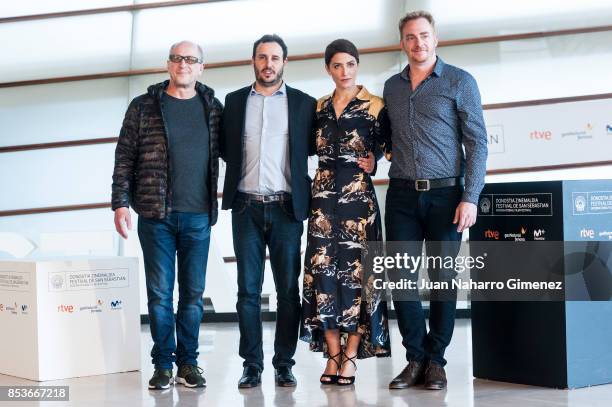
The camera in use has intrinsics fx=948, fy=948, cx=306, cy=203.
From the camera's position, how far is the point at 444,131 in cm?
370

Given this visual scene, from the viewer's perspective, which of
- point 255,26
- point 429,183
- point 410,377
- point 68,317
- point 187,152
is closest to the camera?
point 429,183

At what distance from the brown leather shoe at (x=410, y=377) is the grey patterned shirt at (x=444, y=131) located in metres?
0.71

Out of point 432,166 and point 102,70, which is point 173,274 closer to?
point 432,166

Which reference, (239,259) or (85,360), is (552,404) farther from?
(85,360)

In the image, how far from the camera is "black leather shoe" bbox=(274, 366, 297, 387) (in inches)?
155

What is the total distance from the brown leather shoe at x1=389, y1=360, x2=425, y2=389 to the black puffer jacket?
103 cm

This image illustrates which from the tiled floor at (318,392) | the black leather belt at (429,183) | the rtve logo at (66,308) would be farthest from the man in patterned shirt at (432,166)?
the rtve logo at (66,308)

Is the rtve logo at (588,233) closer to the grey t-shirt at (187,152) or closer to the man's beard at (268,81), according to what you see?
the man's beard at (268,81)

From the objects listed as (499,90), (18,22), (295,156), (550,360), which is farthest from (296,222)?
(18,22)

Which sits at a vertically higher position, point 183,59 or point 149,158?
point 183,59

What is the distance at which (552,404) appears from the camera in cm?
345

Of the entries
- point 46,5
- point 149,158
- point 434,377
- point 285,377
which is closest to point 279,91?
point 149,158

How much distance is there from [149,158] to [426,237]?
1176 millimetres

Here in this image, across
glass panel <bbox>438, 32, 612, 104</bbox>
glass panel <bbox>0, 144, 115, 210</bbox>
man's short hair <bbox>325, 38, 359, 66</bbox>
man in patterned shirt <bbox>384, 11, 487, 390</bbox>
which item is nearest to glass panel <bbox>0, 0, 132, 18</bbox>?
glass panel <bbox>0, 144, 115, 210</bbox>
